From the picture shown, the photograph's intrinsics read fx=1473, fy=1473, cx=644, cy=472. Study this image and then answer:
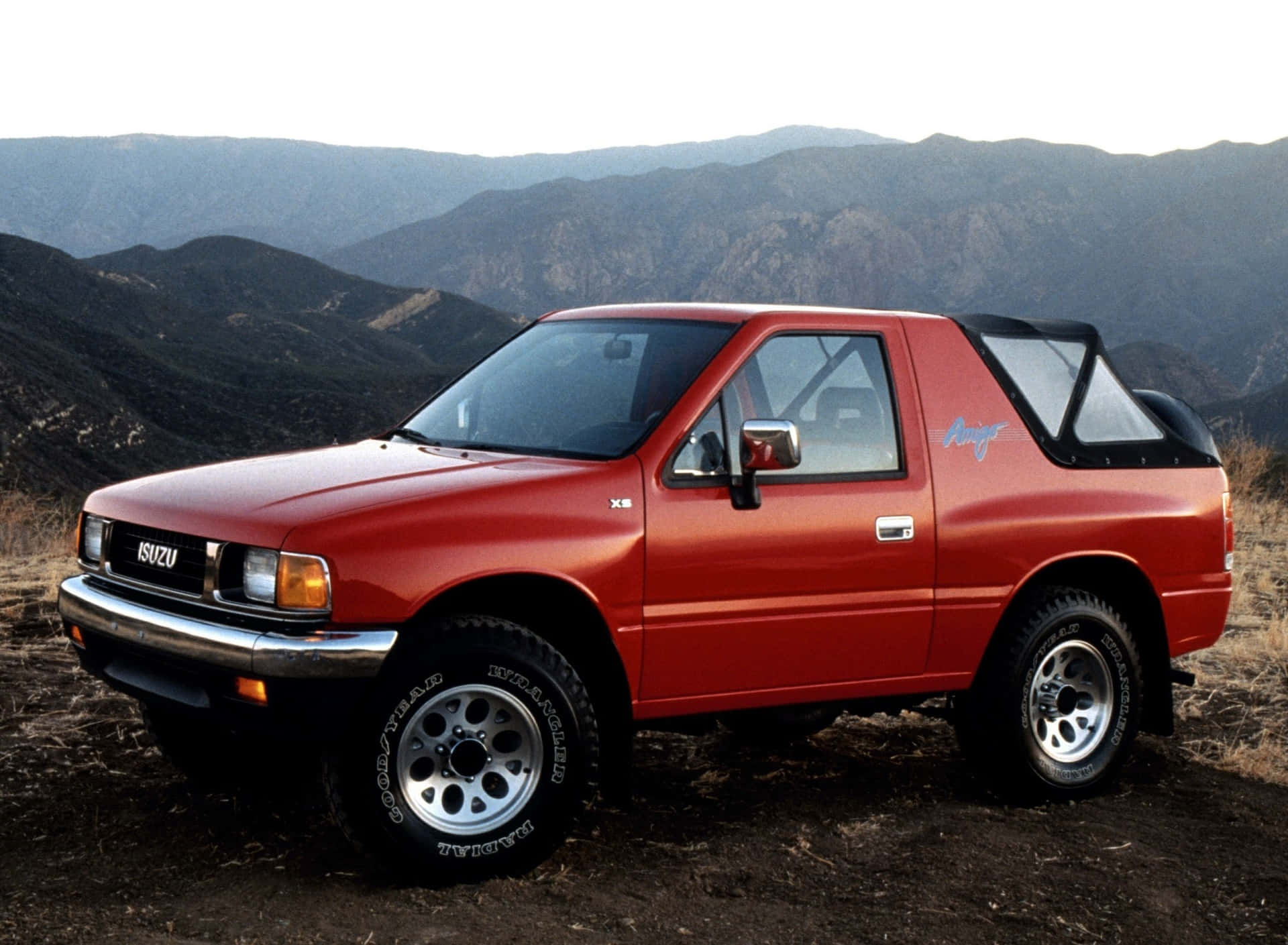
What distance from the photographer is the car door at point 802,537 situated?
467 centimetres

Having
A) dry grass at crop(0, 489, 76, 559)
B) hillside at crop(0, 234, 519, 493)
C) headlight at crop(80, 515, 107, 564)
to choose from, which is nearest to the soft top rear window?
headlight at crop(80, 515, 107, 564)

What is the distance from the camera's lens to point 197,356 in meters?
46.2

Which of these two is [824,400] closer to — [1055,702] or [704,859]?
[1055,702]

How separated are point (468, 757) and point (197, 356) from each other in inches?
1739

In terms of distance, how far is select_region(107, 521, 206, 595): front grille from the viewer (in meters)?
4.35

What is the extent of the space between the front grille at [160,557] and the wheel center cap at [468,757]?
2.92 ft

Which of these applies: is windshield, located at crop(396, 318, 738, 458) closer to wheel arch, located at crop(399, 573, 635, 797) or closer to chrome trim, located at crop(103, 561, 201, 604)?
wheel arch, located at crop(399, 573, 635, 797)

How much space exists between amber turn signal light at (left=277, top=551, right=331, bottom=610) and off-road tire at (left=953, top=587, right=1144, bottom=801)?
2.55m

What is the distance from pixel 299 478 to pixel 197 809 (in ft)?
4.45

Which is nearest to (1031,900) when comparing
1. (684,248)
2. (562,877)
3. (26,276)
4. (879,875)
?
(879,875)

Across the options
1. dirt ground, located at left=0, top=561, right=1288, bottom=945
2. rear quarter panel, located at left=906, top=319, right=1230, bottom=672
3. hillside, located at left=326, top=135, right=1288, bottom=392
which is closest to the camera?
dirt ground, located at left=0, top=561, right=1288, bottom=945

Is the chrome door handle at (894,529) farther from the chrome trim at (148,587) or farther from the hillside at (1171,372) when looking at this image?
the hillside at (1171,372)

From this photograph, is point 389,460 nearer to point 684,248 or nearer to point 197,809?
point 197,809

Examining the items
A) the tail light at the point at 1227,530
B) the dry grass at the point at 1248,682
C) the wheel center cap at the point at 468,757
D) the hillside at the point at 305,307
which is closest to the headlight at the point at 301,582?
the wheel center cap at the point at 468,757
